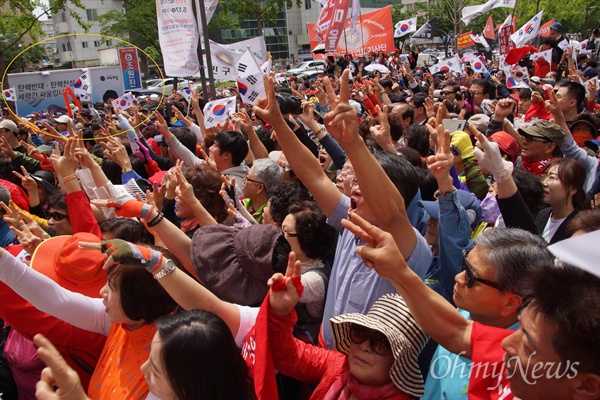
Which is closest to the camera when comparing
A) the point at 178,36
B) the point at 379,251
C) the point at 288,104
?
the point at 379,251

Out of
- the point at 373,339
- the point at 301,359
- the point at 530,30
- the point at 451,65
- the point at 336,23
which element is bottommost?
the point at 301,359

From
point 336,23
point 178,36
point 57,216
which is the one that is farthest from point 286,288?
point 336,23

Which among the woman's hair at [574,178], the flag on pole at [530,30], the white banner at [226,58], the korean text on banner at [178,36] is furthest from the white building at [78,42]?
the woman's hair at [574,178]

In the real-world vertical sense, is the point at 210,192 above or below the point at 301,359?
above

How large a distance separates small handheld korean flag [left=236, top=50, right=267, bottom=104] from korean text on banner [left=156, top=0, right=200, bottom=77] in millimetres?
849

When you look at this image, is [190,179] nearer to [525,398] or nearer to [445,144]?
[445,144]

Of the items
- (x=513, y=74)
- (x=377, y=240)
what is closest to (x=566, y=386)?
(x=377, y=240)

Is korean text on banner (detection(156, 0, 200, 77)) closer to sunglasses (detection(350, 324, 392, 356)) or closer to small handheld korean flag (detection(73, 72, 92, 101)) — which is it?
small handheld korean flag (detection(73, 72, 92, 101))

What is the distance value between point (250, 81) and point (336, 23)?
5.08 m

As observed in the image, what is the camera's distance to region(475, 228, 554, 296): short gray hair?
1.83 m

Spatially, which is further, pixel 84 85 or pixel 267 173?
pixel 84 85

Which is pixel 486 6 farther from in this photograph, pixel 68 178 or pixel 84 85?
pixel 68 178

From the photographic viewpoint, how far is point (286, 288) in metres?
1.93

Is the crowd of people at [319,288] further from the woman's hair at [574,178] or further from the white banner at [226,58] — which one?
the white banner at [226,58]
